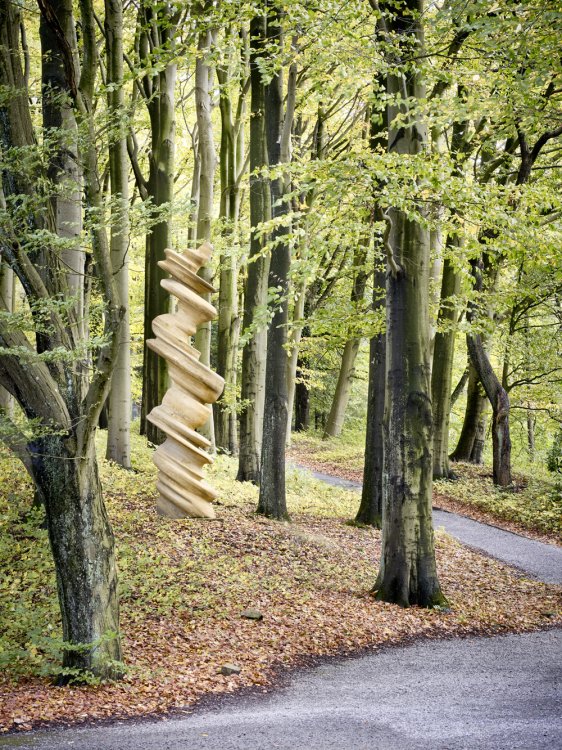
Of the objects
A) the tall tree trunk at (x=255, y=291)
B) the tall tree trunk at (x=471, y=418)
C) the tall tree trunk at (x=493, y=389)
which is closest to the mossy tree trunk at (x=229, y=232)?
the tall tree trunk at (x=255, y=291)

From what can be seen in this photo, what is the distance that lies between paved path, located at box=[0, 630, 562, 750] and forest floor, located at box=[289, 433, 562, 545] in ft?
28.0

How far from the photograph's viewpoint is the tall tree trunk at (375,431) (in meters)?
12.1

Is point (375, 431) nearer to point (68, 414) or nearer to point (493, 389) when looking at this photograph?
point (493, 389)

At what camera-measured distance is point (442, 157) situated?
25.8 feet

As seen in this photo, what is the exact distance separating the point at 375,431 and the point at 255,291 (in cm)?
352

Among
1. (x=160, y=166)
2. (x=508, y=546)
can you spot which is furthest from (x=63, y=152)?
(x=508, y=546)

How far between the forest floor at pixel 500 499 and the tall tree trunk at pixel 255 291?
19.0 ft

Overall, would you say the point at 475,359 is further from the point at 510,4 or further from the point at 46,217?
the point at 46,217

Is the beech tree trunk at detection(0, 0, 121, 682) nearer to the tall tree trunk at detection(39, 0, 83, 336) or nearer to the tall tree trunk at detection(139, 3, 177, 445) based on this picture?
the tall tree trunk at detection(39, 0, 83, 336)

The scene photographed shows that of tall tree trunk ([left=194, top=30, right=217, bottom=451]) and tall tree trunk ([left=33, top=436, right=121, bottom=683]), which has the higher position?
tall tree trunk ([left=194, top=30, right=217, bottom=451])

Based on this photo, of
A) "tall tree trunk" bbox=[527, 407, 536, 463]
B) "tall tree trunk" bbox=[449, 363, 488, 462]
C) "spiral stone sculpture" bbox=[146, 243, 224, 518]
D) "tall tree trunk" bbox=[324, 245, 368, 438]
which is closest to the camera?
"spiral stone sculpture" bbox=[146, 243, 224, 518]

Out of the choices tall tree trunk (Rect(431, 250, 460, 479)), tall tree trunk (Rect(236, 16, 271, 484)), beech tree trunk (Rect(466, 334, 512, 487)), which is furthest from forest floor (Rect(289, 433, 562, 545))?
tall tree trunk (Rect(236, 16, 271, 484))

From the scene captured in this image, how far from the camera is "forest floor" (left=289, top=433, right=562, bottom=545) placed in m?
15.8

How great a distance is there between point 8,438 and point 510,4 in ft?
21.6
